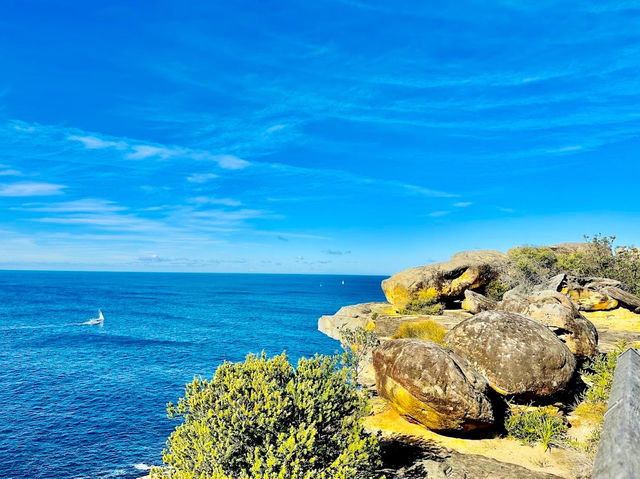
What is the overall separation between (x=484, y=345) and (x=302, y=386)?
469 inches

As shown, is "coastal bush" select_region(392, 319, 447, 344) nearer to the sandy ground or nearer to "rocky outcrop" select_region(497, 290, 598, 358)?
"rocky outcrop" select_region(497, 290, 598, 358)

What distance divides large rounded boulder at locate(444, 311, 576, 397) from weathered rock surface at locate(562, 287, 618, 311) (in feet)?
80.2

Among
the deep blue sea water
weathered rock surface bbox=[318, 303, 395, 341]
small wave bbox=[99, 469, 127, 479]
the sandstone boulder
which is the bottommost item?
small wave bbox=[99, 469, 127, 479]

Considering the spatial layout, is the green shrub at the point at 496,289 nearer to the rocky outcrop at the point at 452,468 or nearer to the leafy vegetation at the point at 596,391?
the leafy vegetation at the point at 596,391

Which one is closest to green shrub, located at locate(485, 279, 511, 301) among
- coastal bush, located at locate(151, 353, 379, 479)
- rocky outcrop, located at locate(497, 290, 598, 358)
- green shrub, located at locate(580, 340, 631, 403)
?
rocky outcrop, located at locate(497, 290, 598, 358)

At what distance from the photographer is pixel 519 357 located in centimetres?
1831

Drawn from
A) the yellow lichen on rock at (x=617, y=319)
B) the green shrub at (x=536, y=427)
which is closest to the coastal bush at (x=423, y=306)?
the yellow lichen on rock at (x=617, y=319)

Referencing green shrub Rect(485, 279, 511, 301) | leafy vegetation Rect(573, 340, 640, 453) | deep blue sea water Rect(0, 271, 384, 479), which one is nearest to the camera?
leafy vegetation Rect(573, 340, 640, 453)

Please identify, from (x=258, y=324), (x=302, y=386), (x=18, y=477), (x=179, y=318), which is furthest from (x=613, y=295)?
(x=179, y=318)

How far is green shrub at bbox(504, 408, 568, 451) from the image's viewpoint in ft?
54.3

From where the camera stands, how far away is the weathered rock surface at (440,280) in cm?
4562

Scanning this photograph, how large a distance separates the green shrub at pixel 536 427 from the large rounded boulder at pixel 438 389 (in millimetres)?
1657

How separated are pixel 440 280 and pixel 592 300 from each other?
49.6 ft

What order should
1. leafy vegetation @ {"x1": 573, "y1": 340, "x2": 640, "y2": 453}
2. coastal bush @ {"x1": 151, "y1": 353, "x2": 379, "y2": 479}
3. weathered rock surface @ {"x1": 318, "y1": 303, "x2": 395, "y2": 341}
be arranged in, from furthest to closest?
weathered rock surface @ {"x1": 318, "y1": 303, "x2": 395, "y2": 341} → leafy vegetation @ {"x1": 573, "y1": 340, "x2": 640, "y2": 453} → coastal bush @ {"x1": 151, "y1": 353, "x2": 379, "y2": 479}
